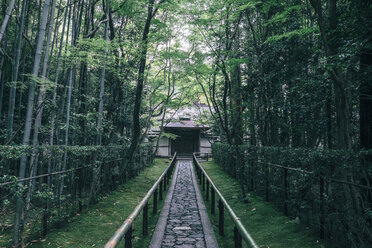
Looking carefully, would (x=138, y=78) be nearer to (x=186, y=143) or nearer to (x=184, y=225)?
(x=184, y=225)

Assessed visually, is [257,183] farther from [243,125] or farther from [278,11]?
[278,11]

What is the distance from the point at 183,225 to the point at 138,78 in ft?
21.0

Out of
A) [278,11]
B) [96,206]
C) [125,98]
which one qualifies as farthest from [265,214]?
[125,98]

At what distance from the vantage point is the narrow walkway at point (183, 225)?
474cm

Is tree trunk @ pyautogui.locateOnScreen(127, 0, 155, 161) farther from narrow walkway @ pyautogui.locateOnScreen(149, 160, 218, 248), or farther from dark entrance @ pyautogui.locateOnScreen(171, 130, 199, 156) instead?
dark entrance @ pyautogui.locateOnScreen(171, 130, 199, 156)

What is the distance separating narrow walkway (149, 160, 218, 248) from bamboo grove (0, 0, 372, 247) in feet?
7.46

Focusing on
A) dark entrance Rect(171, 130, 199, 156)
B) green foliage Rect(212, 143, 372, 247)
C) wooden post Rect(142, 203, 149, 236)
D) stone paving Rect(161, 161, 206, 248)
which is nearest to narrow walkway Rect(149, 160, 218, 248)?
stone paving Rect(161, 161, 206, 248)

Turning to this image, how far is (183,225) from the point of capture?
5.81 metres

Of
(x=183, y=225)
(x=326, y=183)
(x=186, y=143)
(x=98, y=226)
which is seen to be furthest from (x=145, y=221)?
(x=186, y=143)

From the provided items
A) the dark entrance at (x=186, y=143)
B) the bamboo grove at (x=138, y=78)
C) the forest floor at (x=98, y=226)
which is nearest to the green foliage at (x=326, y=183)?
the bamboo grove at (x=138, y=78)

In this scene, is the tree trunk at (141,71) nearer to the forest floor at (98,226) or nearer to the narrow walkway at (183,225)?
the forest floor at (98,226)

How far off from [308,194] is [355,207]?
154 cm

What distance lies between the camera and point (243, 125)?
46.6 ft

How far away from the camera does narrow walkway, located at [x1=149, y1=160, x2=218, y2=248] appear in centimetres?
474
